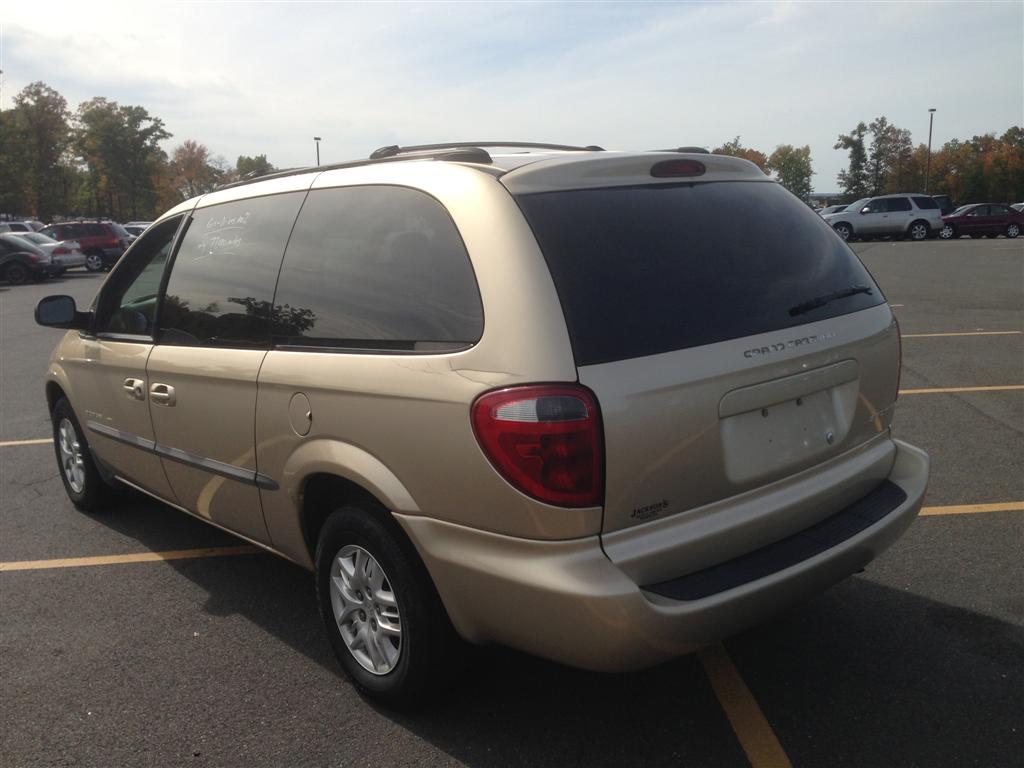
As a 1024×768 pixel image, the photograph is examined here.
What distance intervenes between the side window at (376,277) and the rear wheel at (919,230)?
121ft

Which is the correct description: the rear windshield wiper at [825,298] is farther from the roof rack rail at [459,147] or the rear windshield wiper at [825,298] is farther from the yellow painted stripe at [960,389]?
the yellow painted stripe at [960,389]

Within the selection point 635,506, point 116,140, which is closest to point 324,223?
point 635,506

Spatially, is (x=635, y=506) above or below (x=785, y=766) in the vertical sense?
above

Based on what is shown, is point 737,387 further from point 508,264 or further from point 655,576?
point 508,264

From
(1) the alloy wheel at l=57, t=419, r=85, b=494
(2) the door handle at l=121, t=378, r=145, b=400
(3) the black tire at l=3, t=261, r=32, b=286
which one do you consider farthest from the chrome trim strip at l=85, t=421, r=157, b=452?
(3) the black tire at l=3, t=261, r=32, b=286

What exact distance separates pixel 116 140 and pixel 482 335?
86569mm

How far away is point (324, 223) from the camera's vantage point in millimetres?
3293

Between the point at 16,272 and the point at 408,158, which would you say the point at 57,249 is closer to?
the point at 16,272

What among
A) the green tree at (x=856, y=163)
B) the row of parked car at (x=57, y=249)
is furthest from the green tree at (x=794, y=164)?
the row of parked car at (x=57, y=249)

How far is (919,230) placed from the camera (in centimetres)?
3584

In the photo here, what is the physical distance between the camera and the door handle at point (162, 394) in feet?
12.9

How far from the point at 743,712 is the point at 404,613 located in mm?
1194

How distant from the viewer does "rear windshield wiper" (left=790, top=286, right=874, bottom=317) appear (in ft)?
9.69

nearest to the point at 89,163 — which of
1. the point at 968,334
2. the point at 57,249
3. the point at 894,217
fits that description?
the point at 57,249
